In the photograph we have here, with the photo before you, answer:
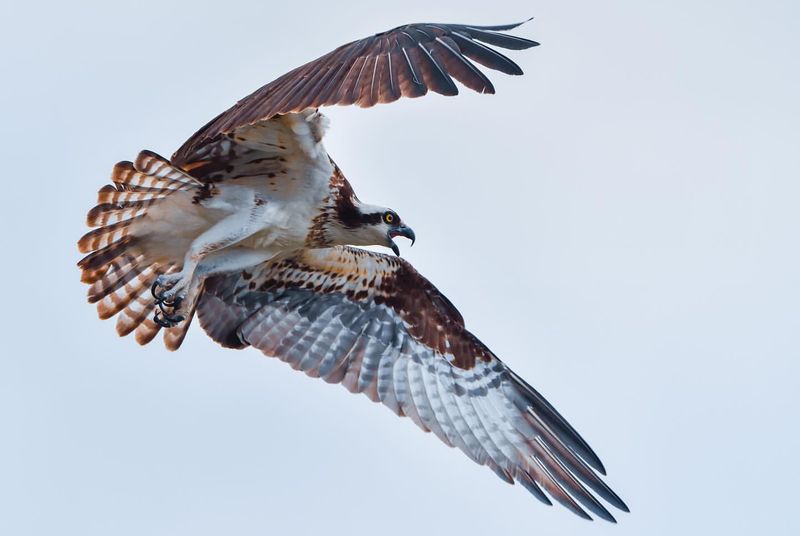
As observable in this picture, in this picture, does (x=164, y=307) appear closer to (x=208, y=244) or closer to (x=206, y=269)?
(x=206, y=269)

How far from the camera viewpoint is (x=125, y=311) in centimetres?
1179

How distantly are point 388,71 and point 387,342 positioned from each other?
363 centimetres

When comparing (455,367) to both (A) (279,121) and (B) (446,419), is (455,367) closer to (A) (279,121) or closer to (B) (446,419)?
(B) (446,419)

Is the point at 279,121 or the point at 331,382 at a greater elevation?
the point at 279,121

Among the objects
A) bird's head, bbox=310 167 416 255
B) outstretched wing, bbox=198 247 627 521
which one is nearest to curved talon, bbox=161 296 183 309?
outstretched wing, bbox=198 247 627 521

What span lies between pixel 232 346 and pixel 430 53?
3880 mm

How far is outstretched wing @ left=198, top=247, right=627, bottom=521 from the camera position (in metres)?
11.8

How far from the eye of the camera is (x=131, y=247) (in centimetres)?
1144

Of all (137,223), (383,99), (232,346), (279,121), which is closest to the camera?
(383,99)

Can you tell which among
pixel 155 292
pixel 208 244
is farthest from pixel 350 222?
pixel 155 292

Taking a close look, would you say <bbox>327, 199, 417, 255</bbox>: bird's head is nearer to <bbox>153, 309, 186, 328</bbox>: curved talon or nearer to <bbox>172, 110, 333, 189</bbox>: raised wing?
<bbox>172, 110, 333, 189</bbox>: raised wing

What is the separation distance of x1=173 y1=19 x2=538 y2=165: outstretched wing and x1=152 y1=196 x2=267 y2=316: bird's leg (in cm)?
139

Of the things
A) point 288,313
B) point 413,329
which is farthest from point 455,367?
point 288,313

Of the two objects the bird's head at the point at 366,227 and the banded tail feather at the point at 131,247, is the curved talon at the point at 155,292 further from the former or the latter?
the bird's head at the point at 366,227
